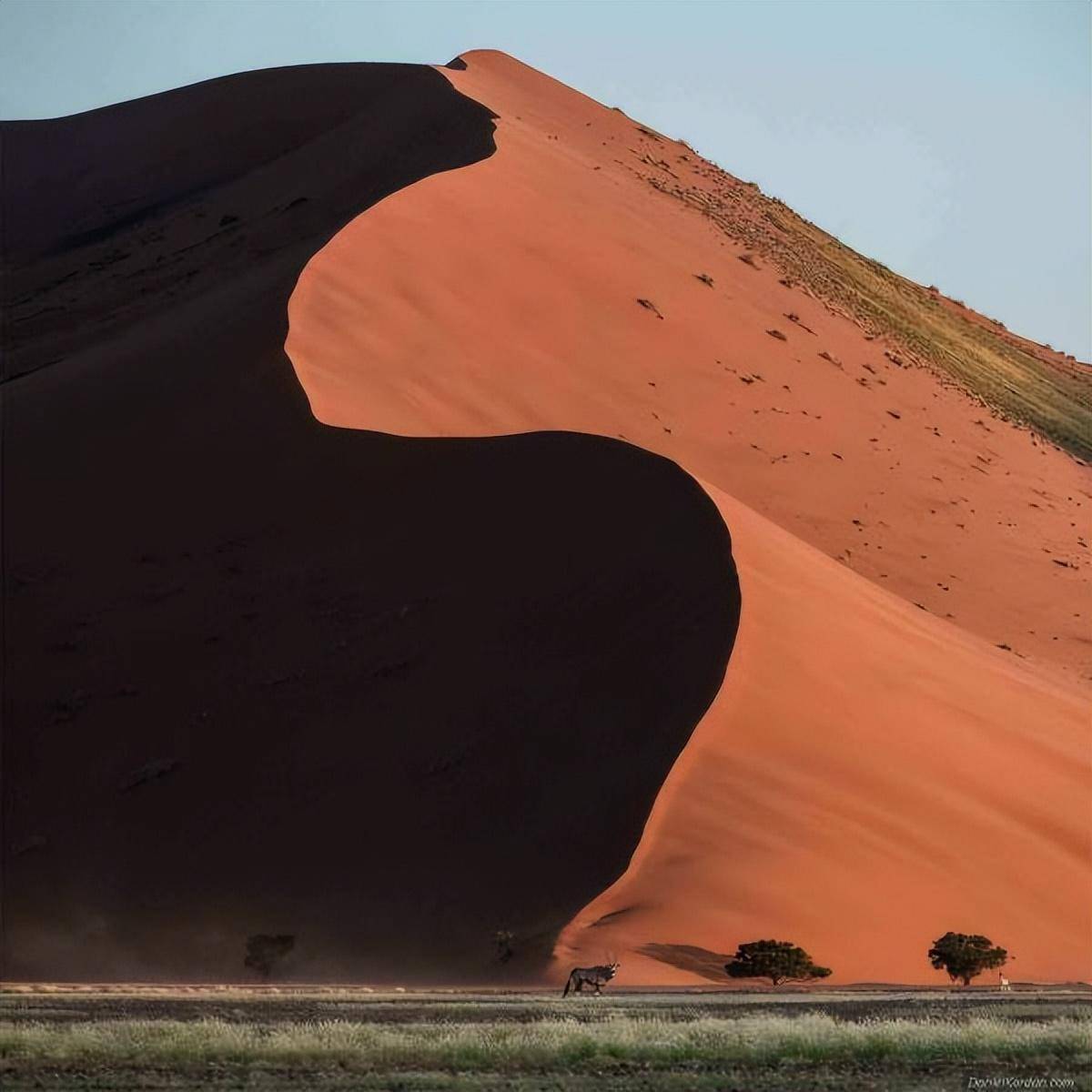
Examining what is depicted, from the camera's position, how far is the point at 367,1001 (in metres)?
11.8

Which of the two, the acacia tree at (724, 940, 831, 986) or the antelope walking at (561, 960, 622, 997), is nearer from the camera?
the antelope walking at (561, 960, 622, 997)

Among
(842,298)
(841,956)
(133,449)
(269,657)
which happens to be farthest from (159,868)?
(842,298)

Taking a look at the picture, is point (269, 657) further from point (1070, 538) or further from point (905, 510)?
point (1070, 538)

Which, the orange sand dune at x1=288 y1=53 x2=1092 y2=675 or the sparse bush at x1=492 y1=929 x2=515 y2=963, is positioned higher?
the orange sand dune at x1=288 y1=53 x2=1092 y2=675

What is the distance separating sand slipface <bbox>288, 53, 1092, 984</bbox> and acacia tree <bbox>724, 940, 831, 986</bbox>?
329 millimetres

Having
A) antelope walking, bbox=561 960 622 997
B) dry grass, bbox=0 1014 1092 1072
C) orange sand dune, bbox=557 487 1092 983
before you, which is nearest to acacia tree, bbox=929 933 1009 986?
orange sand dune, bbox=557 487 1092 983

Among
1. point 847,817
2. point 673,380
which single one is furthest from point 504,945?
point 673,380

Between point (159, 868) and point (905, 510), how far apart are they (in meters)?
16.3

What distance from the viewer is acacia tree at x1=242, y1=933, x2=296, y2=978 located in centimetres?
1485

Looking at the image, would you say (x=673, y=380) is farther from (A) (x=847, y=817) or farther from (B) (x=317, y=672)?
(A) (x=847, y=817)

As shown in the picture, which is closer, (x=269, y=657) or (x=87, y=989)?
(x=87, y=989)

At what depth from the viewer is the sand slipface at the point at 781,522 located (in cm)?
1530

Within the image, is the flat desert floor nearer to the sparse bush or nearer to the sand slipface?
the sparse bush

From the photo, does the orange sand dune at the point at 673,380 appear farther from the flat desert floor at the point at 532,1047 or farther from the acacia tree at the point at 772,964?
the flat desert floor at the point at 532,1047
